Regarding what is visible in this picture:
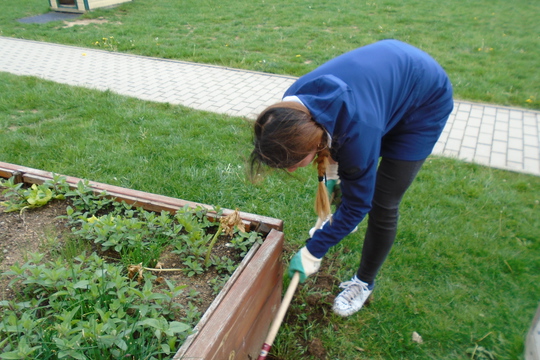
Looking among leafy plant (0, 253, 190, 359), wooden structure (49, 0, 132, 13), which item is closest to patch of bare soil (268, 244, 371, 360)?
leafy plant (0, 253, 190, 359)

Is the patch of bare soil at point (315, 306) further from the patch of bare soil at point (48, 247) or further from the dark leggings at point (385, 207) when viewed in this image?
the patch of bare soil at point (48, 247)

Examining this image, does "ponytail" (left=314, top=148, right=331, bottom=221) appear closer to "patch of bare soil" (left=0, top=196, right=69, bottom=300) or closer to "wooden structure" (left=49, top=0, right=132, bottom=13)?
"patch of bare soil" (left=0, top=196, right=69, bottom=300)

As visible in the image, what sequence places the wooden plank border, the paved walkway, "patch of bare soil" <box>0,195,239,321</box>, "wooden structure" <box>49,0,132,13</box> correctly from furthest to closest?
"wooden structure" <box>49,0,132,13</box>
the paved walkway
the wooden plank border
"patch of bare soil" <box>0,195,239,321</box>

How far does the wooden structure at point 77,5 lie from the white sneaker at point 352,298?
9626mm

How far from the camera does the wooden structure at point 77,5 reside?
31.2ft

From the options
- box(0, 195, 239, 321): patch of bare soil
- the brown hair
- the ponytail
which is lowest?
box(0, 195, 239, 321): patch of bare soil

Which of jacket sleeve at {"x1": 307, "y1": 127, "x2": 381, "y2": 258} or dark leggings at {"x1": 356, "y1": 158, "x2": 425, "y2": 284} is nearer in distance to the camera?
jacket sleeve at {"x1": 307, "y1": 127, "x2": 381, "y2": 258}

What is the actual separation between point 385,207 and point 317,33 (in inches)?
245

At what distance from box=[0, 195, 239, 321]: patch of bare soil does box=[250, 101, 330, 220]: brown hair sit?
647 millimetres

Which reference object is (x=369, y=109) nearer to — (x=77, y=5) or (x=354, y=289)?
(x=354, y=289)

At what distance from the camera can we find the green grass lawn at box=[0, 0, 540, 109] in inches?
231

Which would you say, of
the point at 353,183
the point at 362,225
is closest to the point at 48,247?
the point at 353,183

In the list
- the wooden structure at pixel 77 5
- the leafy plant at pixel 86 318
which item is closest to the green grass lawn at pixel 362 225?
the leafy plant at pixel 86 318

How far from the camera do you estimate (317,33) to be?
753cm
